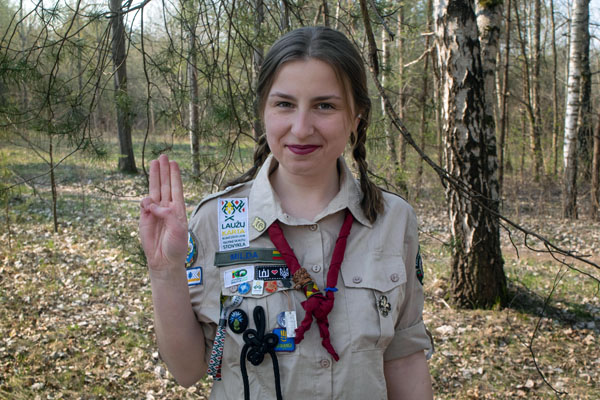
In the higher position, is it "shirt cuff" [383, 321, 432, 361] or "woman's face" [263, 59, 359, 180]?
"woman's face" [263, 59, 359, 180]

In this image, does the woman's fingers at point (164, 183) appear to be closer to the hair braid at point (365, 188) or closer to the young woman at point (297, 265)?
the young woman at point (297, 265)

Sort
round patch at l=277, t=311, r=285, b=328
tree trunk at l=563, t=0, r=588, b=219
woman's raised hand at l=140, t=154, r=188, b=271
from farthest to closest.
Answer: tree trunk at l=563, t=0, r=588, b=219
round patch at l=277, t=311, r=285, b=328
woman's raised hand at l=140, t=154, r=188, b=271


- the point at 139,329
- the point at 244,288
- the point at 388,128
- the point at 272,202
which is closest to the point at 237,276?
the point at 244,288

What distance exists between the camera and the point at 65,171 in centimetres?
1366

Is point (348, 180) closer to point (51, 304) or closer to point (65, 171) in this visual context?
point (51, 304)

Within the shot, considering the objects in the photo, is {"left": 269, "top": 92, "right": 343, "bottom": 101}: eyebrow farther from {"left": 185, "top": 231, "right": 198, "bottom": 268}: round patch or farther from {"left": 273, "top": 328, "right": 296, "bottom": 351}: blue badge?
{"left": 273, "top": 328, "right": 296, "bottom": 351}: blue badge

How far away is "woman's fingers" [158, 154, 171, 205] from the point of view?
1340mm

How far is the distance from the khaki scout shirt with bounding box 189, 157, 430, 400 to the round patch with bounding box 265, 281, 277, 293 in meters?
0.02

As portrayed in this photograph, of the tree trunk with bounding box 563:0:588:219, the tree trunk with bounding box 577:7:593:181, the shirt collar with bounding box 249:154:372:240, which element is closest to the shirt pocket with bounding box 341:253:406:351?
the shirt collar with bounding box 249:154:372:240

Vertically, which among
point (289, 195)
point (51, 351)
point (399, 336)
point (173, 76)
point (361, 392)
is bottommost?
point (51, 351)

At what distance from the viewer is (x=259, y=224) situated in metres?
1.52

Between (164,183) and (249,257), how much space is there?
0.35 meters

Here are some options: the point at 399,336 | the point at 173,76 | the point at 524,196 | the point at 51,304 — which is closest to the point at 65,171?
the point at 51,304

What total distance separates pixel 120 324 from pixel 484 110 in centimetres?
432
